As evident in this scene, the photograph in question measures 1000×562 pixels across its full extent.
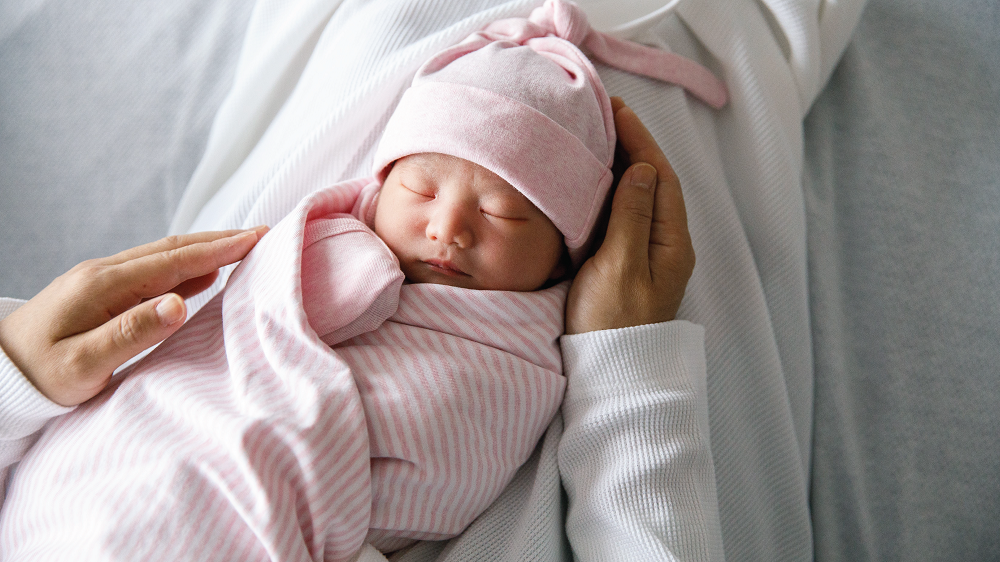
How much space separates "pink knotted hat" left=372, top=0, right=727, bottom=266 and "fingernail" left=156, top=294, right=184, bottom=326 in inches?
16.1

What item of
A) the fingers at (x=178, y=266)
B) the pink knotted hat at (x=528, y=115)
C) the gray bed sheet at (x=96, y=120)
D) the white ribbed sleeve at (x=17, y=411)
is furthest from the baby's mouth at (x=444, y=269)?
the gray bed sheet at (x=96, y=120)

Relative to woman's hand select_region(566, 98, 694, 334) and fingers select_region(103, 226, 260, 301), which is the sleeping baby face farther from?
fingers select_region(103, 226, 260, 301)

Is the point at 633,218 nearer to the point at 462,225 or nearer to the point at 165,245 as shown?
the point at 462,225

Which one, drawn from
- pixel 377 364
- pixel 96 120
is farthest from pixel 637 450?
pixel 96 120

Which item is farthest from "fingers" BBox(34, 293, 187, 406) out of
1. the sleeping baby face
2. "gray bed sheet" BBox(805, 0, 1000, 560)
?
"gray bed sheet" BBox(805, 0, 1000, 560)

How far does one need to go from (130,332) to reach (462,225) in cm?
50

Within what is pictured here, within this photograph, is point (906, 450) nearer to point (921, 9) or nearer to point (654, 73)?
point (654, 73)

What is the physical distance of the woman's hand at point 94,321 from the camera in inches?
35.6

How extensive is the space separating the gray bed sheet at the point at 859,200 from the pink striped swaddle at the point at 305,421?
64 cm

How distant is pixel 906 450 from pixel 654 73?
3.03 ft

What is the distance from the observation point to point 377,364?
0.98 m

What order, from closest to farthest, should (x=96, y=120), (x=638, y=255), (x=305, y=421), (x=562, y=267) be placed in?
(x=305, y=421) → (x=638, y=255) → (x=562, y=267) → (x=96, y=120)

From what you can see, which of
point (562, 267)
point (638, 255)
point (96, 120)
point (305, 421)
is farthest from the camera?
point (96, 120)

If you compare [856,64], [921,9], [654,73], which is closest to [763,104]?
[654,73]
